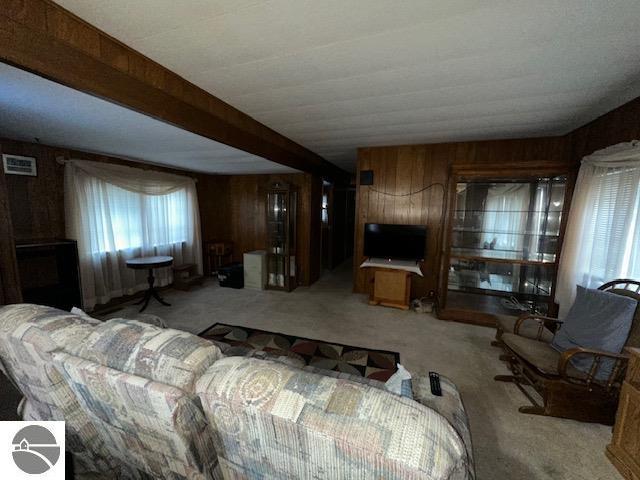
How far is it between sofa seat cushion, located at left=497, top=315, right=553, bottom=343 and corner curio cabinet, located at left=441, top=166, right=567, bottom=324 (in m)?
0.72

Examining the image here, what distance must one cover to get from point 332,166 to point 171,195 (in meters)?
3.12

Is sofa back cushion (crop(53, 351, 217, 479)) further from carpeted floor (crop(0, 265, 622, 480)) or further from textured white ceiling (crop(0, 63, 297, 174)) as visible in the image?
textured white ceiling (crop(0, 63, 297, 174))

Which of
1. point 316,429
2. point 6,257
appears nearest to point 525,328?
point 316,429

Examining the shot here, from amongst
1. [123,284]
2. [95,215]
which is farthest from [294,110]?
[123,284]

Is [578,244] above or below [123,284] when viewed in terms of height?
above

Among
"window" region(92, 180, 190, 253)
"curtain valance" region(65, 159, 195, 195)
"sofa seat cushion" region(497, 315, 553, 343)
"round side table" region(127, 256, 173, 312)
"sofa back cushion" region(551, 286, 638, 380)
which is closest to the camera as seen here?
"sofa back cushion" region(551, 286, 638, 380)

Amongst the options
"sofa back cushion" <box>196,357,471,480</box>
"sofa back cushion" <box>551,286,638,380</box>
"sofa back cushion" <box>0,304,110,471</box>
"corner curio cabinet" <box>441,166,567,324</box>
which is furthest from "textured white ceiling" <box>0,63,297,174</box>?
"sofa back cushion" <box>551,286,638,380</box>

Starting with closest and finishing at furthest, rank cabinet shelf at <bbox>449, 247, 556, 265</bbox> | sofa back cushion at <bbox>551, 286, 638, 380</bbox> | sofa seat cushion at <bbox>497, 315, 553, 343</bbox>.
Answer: sofa back cushion at <bbox>551, 286, 638, 380</bbox> → sofa seat cushion at <bbox>497, 315, 553, 343</bbox> → cabinet shelf at <bbox>449, 247, 556, 265</bbox>

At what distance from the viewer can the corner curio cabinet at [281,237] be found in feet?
14.9

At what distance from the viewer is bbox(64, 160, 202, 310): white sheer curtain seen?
3318mm

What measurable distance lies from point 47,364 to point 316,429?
1.14 metres

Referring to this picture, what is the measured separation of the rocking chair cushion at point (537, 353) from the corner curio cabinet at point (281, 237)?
10.7ft

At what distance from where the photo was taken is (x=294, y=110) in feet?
7.31

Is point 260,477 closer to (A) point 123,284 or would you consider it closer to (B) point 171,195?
(A) point 123,284
